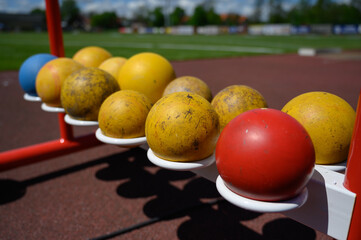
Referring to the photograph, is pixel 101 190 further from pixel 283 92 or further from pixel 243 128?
pixel 283 92

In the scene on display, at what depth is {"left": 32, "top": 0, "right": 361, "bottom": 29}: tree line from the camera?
7256 centimetres

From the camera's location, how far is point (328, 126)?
1.86 m

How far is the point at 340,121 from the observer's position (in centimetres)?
188

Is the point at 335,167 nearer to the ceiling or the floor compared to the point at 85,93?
nearer to the floor

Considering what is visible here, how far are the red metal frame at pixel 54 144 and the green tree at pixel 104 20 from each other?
4442 inches

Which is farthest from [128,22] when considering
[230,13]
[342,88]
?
[342,88]

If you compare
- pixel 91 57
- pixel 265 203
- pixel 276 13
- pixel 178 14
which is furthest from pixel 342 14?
pixel 265 203

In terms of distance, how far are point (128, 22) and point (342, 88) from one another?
125 meters

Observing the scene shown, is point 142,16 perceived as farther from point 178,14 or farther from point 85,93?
point 85,93

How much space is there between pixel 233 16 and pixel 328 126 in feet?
359

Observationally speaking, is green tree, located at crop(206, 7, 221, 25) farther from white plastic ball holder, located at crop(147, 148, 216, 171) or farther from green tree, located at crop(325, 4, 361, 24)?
white plastic ball holder, located at crop(147, 148, 216, 171)

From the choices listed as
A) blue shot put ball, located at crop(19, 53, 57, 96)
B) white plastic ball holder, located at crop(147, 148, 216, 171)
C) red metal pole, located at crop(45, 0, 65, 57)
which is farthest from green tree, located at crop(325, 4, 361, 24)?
white plastic ball holder, located at crop(147, 148, 216, 171)

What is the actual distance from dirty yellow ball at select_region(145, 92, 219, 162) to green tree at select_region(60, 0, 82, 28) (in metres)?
117

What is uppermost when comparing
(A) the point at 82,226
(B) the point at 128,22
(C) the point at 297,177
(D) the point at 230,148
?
(B) the point at 128,22
